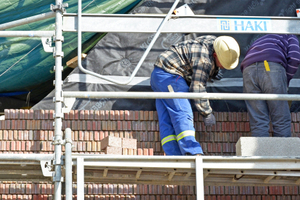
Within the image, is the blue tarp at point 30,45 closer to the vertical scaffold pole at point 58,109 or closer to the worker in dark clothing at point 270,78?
the worker in dark clothing at point 270,78

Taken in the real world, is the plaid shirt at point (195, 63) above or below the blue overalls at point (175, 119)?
above

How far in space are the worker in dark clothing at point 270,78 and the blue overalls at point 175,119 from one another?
103 centimetres

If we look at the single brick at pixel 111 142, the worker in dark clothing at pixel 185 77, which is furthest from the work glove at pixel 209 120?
the single brick at pixel 111 142

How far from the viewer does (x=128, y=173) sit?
6207 millimetres

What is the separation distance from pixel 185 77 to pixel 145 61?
1.48 meters

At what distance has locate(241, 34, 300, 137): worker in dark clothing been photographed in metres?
→ 7.20

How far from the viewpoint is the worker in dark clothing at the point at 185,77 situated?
671 cm

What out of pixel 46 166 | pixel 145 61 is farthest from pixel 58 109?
pixel 145 61

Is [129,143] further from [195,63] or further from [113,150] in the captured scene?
[195,63]

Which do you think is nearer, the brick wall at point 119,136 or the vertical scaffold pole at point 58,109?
the vertical scaffold pole at point 58,109

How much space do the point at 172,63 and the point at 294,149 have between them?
196 centimetres

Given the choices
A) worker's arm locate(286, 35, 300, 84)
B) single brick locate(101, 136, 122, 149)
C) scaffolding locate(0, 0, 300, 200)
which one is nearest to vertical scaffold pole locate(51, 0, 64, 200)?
scaffolding locate(0, 0, 300, 200)

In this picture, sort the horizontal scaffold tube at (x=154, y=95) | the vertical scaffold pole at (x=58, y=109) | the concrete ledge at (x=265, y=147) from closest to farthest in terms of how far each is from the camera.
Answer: the vertical scaffold pole at (x=58, y=109)
the horizontal scaffold tube at (x=154, y=95)
the concrete ledge at (x=265, y=147)

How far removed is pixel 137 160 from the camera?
5617 millimetres
